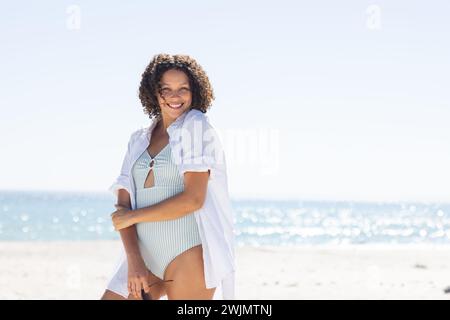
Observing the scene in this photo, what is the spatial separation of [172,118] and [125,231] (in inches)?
16.8

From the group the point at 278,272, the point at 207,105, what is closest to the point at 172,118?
the point at 207,105

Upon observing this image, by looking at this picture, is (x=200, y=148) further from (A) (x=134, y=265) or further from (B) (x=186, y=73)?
(A) (x=134, y=265)

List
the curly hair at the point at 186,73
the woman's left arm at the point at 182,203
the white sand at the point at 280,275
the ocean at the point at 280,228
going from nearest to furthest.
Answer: the woman's left arm at the point at 182,203 < the curly hair at the point at 186,73 < the white sand at the point at 280,275 < the ocean at the point at 280,228

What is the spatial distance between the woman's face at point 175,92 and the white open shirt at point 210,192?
0.04m

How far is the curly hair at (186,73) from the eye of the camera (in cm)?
252

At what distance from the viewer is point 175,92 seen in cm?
253

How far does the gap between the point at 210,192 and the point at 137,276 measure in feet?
1.24

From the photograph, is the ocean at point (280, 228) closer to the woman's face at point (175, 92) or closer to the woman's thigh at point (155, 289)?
the woman's thigh at point (155, 289)

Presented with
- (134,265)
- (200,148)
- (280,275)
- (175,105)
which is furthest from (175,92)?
(280,275)

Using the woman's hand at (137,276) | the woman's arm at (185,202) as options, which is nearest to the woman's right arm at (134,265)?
the woman's hand at (137,276)

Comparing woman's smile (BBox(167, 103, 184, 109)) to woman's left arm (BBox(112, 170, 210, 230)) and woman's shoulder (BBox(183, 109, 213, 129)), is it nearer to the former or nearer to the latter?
woman's shoulder (BBox(183, 109, 213, 129))

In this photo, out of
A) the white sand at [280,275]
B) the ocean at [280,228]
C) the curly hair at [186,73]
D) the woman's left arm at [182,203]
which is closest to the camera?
the woman's left arm at [182,203]
